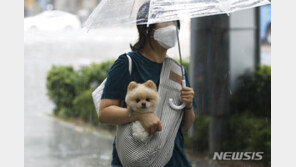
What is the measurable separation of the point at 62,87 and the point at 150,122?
6655 mm

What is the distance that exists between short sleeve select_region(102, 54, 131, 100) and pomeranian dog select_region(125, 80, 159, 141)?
14 cm

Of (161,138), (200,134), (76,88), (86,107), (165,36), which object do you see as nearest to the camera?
(161,138)

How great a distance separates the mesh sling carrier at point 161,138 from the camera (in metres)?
2.16

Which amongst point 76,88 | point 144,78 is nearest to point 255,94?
point 144,78

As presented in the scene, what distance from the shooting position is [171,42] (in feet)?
7.92

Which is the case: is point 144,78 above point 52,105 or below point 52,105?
above

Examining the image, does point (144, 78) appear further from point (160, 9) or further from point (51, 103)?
point (51, 103)

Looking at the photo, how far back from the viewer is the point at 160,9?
2.28m

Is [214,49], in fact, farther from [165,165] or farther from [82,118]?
[82,118]

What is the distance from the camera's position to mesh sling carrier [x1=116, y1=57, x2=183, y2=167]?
2.16 m

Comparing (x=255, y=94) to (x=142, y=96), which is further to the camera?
(x=255, y=94)

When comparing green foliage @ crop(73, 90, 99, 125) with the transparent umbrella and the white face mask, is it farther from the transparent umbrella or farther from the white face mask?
the white face mask

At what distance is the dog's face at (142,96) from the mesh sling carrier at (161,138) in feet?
0.49

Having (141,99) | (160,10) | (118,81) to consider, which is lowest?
(141,99)
